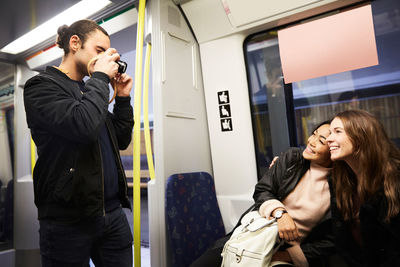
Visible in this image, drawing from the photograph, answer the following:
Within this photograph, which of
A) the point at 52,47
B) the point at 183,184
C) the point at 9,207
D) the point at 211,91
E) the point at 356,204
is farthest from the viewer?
the point at 9,207

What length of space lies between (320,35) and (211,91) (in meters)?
0.90

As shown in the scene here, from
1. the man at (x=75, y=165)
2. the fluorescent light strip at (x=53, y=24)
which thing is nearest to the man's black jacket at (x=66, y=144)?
the man at (x=75, y=165)

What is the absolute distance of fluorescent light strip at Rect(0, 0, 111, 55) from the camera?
2.18 meters

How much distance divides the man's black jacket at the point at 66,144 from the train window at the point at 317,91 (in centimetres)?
141

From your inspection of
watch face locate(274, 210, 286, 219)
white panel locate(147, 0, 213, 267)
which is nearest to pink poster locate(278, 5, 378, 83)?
white panel locate(147, 0, 213, 267)

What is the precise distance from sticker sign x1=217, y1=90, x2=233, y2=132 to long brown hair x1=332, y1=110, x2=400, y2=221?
93 cm

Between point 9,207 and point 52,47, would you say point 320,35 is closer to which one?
point 52,47

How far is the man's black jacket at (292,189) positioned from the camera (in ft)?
4.95

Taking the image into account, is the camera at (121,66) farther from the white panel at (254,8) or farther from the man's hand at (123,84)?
the white panel at (254,8)

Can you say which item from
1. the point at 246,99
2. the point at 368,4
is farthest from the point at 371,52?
the point at 246,99

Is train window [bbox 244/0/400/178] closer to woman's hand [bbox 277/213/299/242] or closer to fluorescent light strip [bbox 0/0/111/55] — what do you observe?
woman's hand [bbox 277/213/299/242]

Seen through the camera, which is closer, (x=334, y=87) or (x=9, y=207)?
(x=334, y=87)

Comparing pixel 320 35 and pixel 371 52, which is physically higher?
pixel 320 35

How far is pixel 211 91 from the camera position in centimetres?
232
